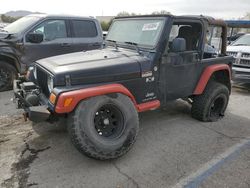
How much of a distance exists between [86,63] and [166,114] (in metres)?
2.42

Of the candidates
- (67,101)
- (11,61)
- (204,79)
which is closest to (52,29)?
(11,61)

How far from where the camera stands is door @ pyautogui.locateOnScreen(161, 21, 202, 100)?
4.00m

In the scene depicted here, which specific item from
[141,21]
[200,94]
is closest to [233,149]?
[200,94]

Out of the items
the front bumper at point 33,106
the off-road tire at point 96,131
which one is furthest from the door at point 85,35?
the off-road tire at point 96,131

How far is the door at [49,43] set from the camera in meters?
6.38

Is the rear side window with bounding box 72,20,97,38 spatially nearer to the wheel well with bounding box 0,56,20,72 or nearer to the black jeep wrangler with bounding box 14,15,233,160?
the wheel well with bounding box 0,56,20,72

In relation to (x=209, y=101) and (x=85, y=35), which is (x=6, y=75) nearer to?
(x=85, y=35)

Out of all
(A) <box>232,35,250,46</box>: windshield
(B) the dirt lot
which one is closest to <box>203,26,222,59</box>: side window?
(B) the dirt lot

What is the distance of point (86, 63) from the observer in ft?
11.4

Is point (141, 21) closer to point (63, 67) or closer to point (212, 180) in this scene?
point (63, 67)

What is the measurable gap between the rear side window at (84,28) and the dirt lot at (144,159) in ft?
9.92

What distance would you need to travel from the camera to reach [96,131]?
3.27 meters

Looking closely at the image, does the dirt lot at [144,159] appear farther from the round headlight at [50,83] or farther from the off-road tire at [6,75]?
the off-road tire at [6,75]

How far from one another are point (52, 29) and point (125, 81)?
387cm
